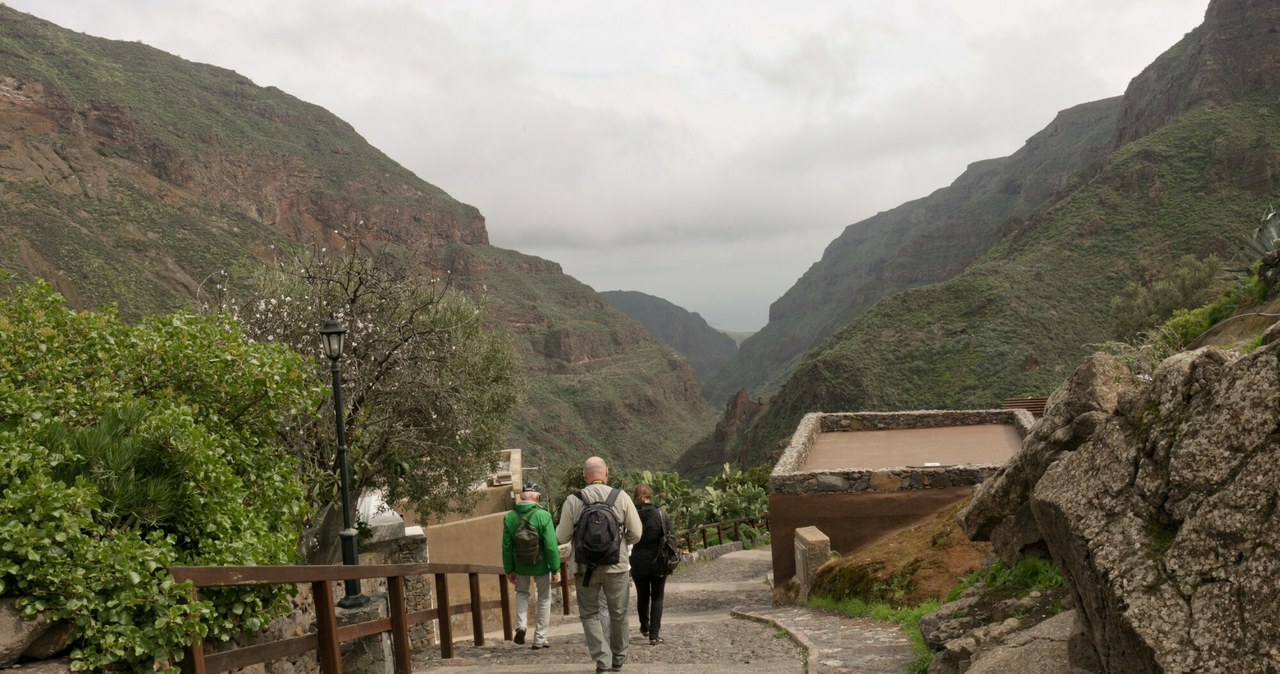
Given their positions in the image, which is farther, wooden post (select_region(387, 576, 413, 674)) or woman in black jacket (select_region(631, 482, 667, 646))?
woman in black jacket (select_region(631, 482, 667, 646))

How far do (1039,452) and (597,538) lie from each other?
9.82 ft

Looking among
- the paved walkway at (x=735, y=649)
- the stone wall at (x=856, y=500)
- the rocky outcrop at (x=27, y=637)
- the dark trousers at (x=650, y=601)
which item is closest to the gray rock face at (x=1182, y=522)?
the paved walkway at (x=735, y=649)

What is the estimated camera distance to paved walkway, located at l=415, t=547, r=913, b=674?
6.41m

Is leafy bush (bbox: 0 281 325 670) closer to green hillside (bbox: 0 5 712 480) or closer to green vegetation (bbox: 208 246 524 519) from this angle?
green vegetation (bbox: 208 246 524 519)

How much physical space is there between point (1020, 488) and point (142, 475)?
4885 millimetres

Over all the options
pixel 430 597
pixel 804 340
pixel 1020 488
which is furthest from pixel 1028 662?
pixel 804 340

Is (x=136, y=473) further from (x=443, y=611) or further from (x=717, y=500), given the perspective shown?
(x=717, y=500)

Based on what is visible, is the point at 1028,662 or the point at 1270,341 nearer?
the point at 1270,341

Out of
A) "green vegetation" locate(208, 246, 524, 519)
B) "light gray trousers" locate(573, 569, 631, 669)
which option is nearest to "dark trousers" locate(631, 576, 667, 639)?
"light gray trousers" locate(573, 569, 631, 669)

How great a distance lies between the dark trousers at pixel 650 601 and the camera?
826cm

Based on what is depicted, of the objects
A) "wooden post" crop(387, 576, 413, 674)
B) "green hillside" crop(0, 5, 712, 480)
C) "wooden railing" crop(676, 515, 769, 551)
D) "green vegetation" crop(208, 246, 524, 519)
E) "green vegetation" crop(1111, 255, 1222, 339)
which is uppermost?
"green hillside" crop(0, 5, 712, 480)

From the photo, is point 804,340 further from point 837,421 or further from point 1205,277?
point 837,421

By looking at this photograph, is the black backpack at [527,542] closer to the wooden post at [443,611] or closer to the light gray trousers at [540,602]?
the light gray trousers at [540,602]

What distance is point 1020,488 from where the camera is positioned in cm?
570
